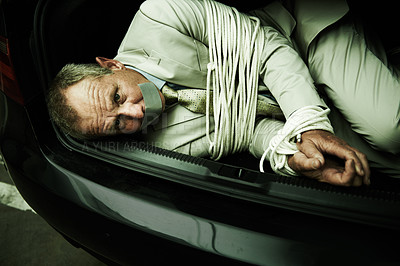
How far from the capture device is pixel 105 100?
0.91 metres

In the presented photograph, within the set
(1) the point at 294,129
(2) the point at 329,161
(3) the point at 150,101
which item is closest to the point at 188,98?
(3) the point at 150,101

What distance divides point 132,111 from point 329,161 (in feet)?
1.95

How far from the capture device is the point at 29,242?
142 cm

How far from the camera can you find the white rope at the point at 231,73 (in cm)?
99

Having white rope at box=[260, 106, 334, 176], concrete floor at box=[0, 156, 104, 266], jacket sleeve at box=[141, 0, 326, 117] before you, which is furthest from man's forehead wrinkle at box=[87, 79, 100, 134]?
concrete floor at box=[0, 156, 104, 266]

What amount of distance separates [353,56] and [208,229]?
2.54 feet

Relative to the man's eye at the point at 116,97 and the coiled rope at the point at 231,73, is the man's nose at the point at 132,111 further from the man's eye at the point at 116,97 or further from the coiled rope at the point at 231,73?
the coiled rope at the point at 231,73

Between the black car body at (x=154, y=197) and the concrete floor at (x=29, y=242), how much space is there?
611 mm

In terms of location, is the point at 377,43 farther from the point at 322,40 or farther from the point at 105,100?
the point at 105,100

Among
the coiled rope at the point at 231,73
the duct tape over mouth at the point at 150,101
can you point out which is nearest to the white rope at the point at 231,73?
the coiled rope at the point at 231,73

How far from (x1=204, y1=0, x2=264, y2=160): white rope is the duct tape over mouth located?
0.17 meters

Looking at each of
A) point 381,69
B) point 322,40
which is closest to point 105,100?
point 322,40

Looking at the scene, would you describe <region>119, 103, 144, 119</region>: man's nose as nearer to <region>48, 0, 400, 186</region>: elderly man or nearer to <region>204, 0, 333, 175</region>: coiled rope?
<region>48, 0, 400, 186</region>: elderly man

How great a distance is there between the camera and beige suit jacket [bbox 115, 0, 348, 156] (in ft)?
3.19
